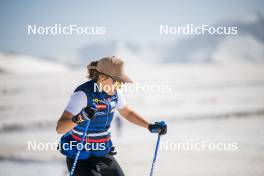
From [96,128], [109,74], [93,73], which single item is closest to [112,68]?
[109,74]

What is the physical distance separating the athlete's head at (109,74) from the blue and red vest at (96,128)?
0.22 feet

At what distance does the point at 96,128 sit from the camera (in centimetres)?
403

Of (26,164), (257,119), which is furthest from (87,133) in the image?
(257,119)

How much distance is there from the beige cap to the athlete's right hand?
42 cm

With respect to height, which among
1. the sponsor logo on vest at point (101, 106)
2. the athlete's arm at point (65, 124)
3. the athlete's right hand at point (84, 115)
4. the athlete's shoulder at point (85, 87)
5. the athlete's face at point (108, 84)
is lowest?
the athlete's arm at point (65, 124)

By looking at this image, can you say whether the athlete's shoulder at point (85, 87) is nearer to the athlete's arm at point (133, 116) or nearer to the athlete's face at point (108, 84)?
the athlete's face at point (108, 84)

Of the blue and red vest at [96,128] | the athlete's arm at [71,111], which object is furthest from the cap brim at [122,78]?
the athlete's arm at [71,111]

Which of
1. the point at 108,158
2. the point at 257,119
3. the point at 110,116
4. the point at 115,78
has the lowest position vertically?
the point at 108,158

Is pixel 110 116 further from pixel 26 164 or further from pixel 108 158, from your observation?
pixel 26 164

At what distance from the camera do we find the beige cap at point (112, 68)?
13.3 feet

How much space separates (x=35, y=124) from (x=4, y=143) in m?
6.09

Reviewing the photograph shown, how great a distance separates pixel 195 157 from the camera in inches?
367

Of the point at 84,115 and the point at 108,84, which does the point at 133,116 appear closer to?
the point at 108,84

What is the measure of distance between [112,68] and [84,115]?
54 cm
